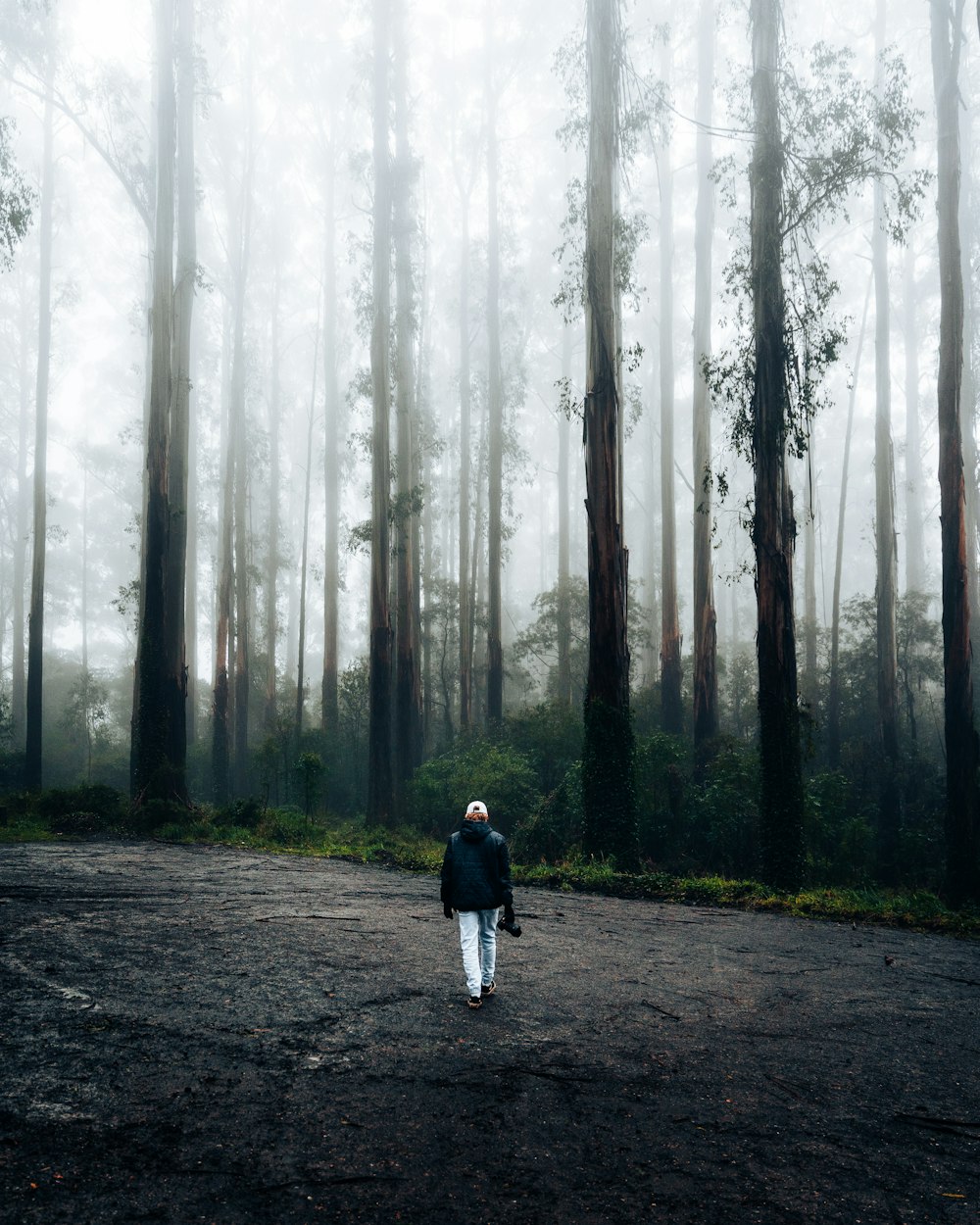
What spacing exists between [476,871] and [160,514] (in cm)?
1315

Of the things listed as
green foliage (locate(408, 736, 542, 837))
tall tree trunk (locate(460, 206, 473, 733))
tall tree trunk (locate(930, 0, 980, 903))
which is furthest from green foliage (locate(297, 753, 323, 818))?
tall tree trunk (locate(930, 0, 980, 903))

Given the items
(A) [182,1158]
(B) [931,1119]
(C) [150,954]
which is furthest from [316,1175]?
(C) [150,954]

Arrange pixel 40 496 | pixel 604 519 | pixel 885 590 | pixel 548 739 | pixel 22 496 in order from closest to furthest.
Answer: pixel 604 519
pixel 548 739
pixel 885 590
pixel 40 496
pixel 22 496

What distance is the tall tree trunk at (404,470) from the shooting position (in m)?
20.5

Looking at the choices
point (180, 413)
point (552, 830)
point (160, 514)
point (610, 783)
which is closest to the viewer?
point (610, 783)

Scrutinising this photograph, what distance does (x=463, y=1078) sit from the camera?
4609 mm

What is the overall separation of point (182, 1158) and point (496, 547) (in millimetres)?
20836

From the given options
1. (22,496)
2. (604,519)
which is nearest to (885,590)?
(604,519)

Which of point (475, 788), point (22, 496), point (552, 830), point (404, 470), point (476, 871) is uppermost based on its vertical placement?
point (22, 496)

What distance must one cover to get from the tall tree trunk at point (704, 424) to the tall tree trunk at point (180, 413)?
11.2 metres

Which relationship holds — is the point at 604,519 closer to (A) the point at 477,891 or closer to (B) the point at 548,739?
(B) the point at 548,739

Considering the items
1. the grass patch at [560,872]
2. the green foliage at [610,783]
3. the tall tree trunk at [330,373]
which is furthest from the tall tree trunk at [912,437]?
the grass patch at [560,872]

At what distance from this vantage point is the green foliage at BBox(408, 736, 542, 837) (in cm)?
1777

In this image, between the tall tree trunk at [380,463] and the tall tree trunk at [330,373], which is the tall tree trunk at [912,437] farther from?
the tall tree trunk at [380,463]
